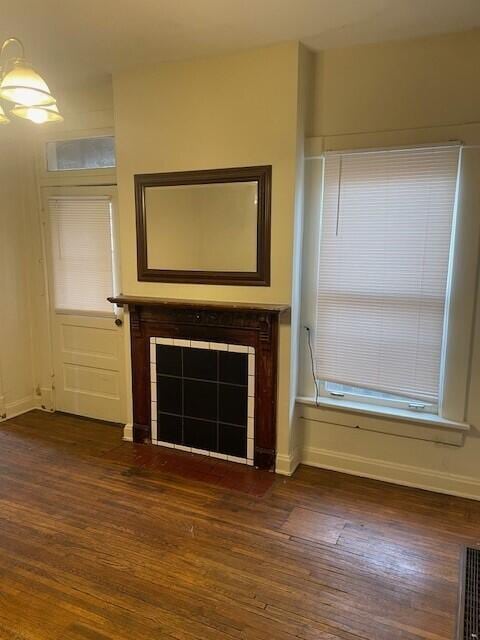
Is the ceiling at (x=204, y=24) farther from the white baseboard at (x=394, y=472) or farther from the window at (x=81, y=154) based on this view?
the white baseboard at (x=394, y=472)

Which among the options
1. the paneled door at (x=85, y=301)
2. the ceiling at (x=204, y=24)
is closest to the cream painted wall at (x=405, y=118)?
the ceiling at (x=204, y=24)

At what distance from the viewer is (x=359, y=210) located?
9.29 feet

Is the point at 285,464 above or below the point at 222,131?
below

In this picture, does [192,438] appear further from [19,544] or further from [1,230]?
[1,230]

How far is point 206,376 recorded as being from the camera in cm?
323

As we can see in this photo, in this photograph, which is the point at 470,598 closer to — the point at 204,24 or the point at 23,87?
the point at 23,87

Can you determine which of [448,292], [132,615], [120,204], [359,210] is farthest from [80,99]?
[132,615]

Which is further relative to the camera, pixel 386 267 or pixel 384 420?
pixel 384 420

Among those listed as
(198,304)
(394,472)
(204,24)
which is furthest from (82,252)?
(394,472)

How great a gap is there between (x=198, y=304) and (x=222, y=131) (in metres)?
1.14

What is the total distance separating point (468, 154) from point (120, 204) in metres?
2.31

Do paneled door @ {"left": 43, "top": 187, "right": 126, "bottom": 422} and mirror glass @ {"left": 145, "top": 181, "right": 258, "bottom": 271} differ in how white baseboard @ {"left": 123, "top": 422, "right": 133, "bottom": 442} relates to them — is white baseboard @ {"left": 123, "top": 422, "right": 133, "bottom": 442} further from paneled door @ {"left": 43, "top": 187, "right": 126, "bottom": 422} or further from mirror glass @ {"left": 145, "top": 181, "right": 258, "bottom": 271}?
mirror glass @ {"left": 145, "top": 181, "right": 258, "bottom": 271}

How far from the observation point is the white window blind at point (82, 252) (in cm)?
371

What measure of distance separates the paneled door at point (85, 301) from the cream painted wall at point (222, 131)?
50 cm
